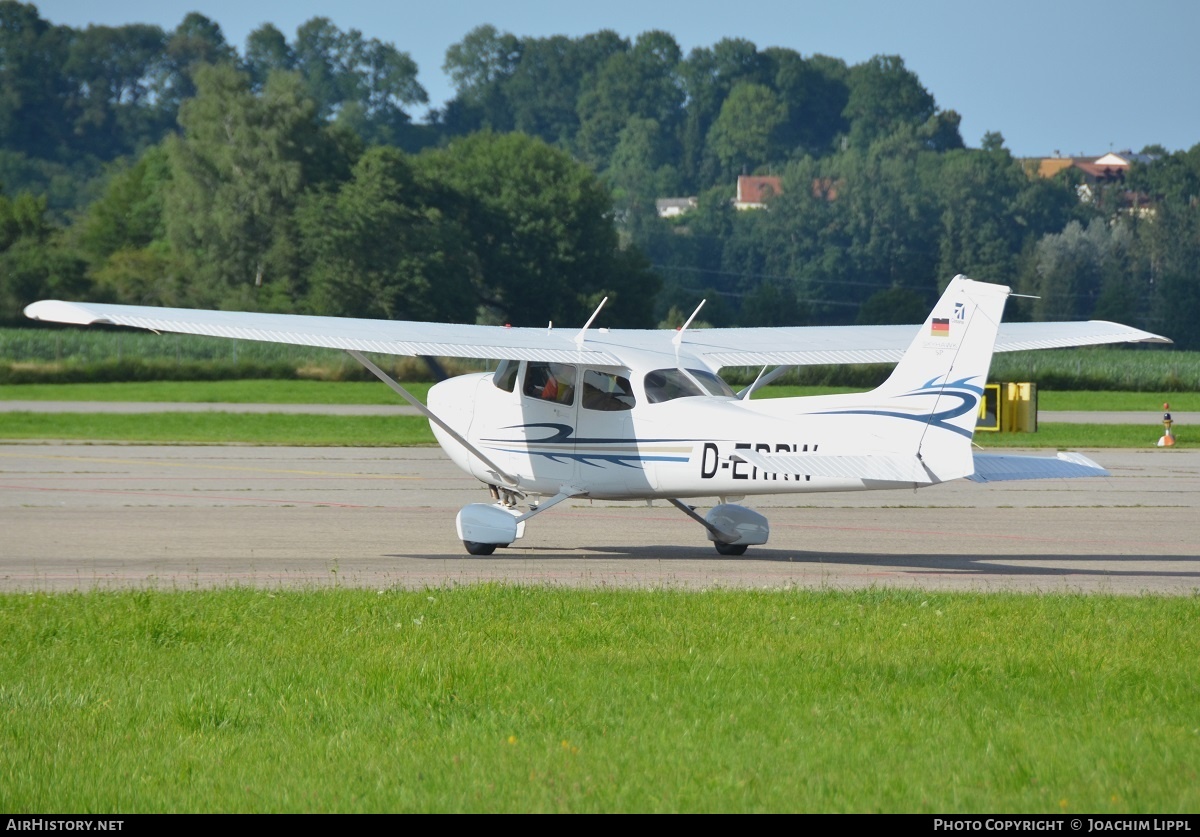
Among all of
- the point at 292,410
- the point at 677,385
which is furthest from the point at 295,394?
the point at 677,385

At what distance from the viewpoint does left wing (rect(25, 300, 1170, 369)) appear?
1338 centimetres

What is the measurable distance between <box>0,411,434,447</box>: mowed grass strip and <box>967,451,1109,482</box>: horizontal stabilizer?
56.4 ft

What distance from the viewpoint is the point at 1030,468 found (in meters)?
13.8

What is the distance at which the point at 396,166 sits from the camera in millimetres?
79688

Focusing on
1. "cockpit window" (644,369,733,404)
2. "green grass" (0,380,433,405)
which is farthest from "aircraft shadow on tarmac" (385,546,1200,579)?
"green grass" (0,380,433,405)

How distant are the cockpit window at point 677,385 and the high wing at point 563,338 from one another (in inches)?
13.5

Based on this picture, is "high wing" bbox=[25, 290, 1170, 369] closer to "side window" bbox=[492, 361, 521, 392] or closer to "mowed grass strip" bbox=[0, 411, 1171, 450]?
"side window" bbox=[492, 361, 521, 392]

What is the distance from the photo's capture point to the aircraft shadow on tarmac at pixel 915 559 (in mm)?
13727

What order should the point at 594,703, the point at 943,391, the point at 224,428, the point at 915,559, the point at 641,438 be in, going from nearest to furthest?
the point at 594,703, the point at 943,391, the point at 641,438, the point at 915,559, the point at 224,428

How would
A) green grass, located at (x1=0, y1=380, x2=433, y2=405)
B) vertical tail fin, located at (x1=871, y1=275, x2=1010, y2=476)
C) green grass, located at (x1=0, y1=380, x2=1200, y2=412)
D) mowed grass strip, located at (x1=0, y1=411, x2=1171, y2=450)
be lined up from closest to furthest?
1. vertical tail fin, located at (x1=871, y1=275, x2=1010, y2=476)
2. mowed grass strip, located at (x1=0, y1=411, x2=1171, y2=450)
3. green grass, located at (x1=0, y1=380, x2=433, y2=405)
4. green grass, located at (x1=0, y1=380, x2=1200, y2=412)

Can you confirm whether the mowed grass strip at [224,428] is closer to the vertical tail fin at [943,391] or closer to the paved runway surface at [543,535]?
the paved runway surface at [543,535]

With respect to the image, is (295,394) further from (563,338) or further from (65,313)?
(65,313)

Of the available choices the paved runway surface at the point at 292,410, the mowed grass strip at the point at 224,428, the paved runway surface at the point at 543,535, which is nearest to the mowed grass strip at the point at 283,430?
the mowed grass strip at the point at 224,428

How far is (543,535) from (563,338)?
250cm
